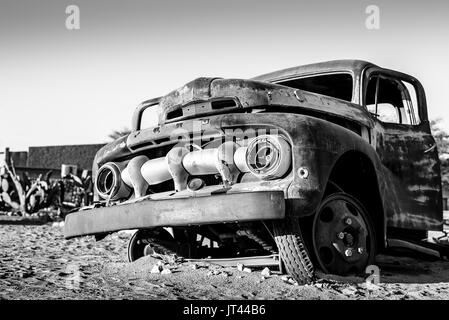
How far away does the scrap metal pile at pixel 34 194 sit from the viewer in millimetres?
12297

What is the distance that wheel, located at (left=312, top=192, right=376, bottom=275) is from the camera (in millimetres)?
3328

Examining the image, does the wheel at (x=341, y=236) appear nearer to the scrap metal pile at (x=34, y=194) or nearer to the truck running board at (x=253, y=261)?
the truck running board at (x=253, y=261)

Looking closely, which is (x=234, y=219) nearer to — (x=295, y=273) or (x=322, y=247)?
(x=295, y=273)

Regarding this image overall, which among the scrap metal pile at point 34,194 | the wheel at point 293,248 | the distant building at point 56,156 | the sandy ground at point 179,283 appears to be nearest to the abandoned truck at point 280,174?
the wheel at point 293,248

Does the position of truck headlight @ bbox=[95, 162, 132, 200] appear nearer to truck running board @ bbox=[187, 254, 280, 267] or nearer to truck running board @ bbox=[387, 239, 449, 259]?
truck running board @ bbox=[187, 254, 280, 267]

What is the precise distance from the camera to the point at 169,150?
12.5ft

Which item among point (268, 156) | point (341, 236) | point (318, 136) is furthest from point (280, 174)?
point (341, 236)

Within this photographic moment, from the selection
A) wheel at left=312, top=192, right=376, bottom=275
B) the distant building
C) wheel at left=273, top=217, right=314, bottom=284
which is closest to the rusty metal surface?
wheel at left=273, top=217, right=314, bottom=284

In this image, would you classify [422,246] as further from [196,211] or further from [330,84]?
[196,211]

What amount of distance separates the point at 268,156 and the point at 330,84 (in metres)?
1.67

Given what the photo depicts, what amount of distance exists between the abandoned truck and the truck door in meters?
0.01
